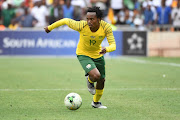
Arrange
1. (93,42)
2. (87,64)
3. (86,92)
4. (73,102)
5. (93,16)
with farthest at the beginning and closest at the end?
(86,92) < (93,42) < (87,64) < (93,16) < (73,102)

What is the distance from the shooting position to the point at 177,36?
23.5 m

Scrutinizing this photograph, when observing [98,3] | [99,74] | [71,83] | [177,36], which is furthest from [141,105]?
[98,3]

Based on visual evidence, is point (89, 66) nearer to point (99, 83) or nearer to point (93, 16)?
point (99, 83)

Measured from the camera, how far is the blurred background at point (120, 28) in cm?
2334

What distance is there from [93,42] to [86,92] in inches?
102

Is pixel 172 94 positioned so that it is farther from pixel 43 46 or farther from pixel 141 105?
pixel 43 46

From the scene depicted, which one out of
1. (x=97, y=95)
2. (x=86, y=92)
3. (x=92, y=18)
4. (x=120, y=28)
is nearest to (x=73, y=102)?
(x=97, y=95)

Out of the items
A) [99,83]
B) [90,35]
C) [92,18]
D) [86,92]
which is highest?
[92,18]

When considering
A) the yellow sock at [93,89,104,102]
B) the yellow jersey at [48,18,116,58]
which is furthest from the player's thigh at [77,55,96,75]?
the yellow sock at [93,89,104,102]

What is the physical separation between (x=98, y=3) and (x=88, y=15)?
1671cm

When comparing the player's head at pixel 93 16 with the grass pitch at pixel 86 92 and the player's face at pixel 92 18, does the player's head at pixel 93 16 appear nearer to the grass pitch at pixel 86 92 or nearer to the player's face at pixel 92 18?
the player's face at pixel 92 18

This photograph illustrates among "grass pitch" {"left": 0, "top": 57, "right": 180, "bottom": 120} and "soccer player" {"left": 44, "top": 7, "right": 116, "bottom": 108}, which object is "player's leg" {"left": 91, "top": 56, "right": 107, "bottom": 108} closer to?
"soccer player" {"left": 44, "top": 7, "right": 116, "bottom": 108}

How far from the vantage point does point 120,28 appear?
78.5ft

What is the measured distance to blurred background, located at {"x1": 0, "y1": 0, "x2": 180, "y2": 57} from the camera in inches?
919
